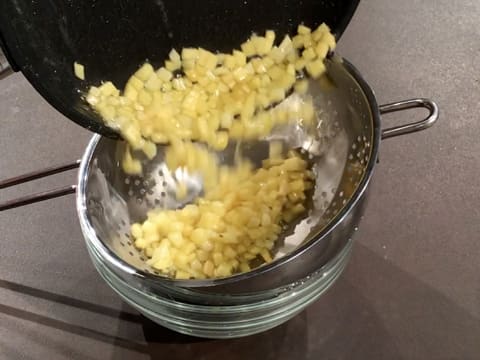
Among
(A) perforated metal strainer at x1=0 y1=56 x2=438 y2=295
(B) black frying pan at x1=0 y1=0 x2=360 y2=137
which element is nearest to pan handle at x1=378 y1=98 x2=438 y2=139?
(A) perforated metal strainer at x1=0 y1=56 x2=438 y2=295

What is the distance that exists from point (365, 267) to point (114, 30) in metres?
0.47

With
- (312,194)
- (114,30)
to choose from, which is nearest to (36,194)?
(114,30)

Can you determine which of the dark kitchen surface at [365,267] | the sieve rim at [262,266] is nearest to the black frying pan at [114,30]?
the sieve rim at [262,266]

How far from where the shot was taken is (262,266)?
0.64 metres

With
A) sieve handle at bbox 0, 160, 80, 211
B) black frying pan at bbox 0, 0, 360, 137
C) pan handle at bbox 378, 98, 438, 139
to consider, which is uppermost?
black frying pan at bbox 0, 0, 360, 137

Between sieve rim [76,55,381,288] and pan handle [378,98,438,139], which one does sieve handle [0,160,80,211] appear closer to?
sieve rim [76,55,381,288]

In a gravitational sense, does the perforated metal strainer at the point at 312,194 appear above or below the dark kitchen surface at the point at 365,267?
above

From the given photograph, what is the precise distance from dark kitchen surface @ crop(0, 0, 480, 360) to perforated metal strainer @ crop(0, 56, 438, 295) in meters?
0.09

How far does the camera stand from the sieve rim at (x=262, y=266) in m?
0.63

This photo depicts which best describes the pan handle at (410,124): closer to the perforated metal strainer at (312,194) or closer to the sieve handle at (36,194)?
the perforated metal strainer at (312,194)

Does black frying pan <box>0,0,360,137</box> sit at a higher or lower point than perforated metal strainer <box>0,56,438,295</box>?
higher

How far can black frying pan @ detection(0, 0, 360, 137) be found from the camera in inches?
24.4

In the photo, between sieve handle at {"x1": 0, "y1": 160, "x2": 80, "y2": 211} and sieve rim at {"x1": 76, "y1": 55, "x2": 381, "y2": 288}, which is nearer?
sieve rim at {"x1": 76, "y1": 55, "x2": 381, "y2": 288}

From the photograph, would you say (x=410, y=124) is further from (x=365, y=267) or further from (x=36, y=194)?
(x=36, y=194)
